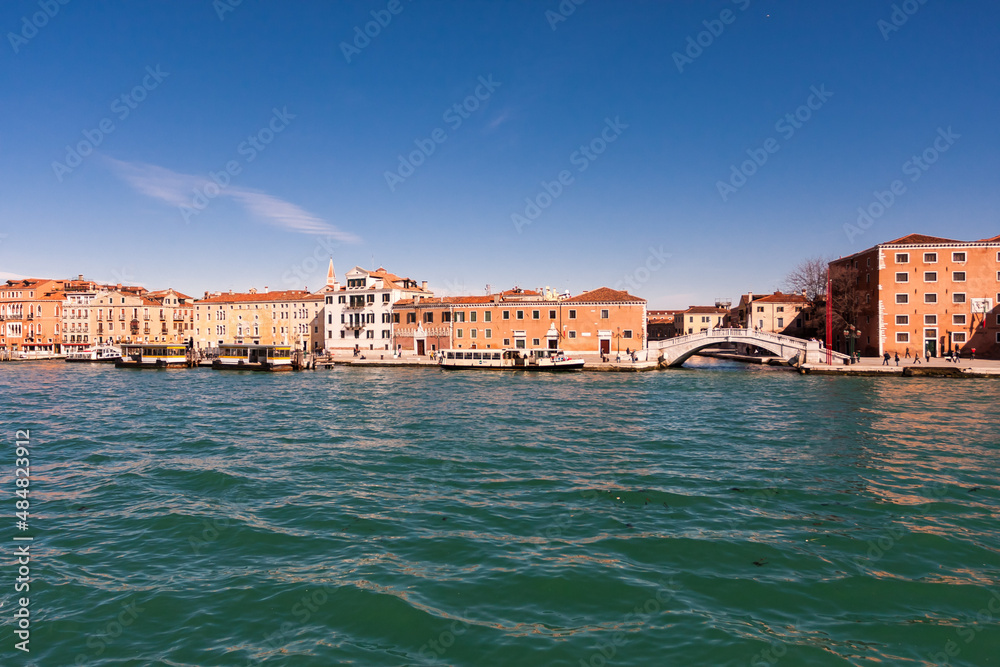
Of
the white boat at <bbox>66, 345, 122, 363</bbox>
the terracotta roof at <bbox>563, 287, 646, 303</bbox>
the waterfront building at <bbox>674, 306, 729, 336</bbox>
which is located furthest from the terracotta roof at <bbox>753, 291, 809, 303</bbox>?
the white boat at <bbox>66, 345, 122, 363</bbox>

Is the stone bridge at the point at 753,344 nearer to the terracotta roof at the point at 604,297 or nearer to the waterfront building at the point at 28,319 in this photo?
the terracotta roof at the point at 604,297

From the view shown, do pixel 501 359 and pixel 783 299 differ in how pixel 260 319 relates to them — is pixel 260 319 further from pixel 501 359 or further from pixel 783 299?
pixel 783 299

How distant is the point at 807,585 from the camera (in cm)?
700

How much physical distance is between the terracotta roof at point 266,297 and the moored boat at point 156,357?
13219 mm

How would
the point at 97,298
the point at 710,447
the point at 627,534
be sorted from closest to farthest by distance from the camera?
the point at 627,534 < the point at 710,447 < the point at 97,298

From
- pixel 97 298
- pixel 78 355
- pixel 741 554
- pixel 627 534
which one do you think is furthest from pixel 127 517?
pixel 97 298

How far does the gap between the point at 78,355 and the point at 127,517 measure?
67393 mm

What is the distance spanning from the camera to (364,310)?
55219mm

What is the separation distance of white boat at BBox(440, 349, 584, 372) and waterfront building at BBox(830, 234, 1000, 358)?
24311 mm

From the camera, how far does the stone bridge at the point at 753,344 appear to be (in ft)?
128

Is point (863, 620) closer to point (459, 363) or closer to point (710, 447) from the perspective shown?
point (710, 447)

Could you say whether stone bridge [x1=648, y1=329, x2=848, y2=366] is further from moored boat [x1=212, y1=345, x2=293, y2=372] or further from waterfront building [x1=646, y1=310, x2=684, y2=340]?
waterfront building [x1=646, y1=310, x2=684, y2=340]

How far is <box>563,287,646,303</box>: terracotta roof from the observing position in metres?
44.5

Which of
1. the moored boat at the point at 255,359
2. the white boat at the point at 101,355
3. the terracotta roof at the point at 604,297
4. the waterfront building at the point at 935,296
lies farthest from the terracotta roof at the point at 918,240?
the white boat at the point at 101,355
